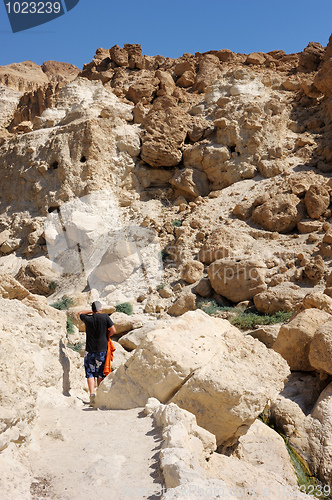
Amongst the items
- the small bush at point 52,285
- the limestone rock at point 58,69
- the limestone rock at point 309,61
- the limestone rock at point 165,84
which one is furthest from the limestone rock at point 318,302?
the limestone rock at point 58,69

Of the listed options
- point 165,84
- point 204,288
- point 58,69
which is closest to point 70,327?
point 204,288

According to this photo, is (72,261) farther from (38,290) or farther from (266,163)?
(266,163)

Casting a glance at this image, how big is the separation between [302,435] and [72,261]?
403 inches

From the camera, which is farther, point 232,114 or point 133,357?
point 232,114

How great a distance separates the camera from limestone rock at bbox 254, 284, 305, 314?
938 cm

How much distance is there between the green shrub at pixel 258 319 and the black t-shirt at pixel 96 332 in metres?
4.84

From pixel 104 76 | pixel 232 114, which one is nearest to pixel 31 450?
pixel 232 114

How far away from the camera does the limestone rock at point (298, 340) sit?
6227 mm

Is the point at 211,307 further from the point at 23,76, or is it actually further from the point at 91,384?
the point at 23,76

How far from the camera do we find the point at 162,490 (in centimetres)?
248

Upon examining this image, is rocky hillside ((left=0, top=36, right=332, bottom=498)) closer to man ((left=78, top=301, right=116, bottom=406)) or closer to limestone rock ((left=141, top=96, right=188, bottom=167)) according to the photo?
limestone rock ((left=141, top=96, right=188, bottom=167))

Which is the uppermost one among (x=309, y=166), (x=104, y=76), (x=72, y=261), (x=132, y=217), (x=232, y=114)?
(x=104, y=76)

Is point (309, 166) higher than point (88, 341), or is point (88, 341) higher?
point (309, 166)

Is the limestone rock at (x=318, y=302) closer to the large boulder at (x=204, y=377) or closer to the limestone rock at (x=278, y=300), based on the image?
the limestone rock at (x=278, y=300)
